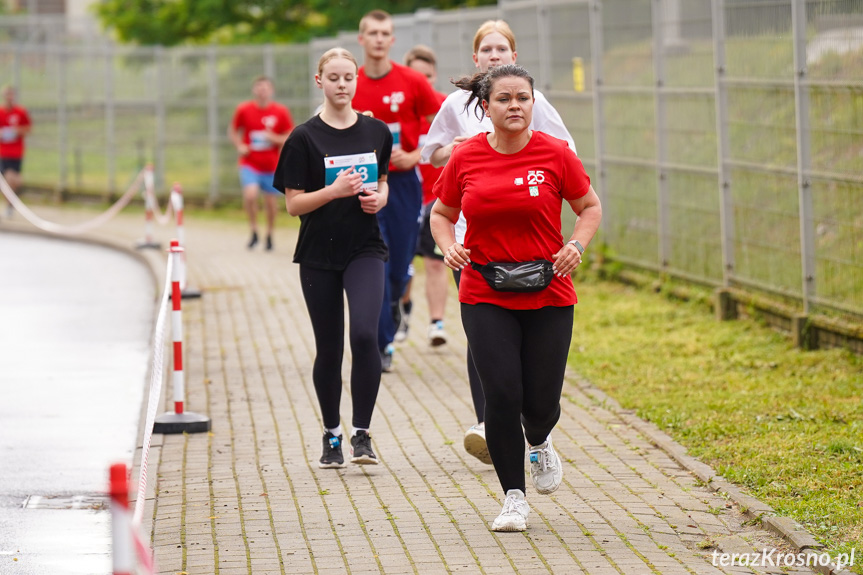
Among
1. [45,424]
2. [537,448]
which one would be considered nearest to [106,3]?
[45,424]

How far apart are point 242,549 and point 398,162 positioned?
353cm

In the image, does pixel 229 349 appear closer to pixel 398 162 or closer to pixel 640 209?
pixel 398 162

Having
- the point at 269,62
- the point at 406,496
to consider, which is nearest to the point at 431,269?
the point at 406,496

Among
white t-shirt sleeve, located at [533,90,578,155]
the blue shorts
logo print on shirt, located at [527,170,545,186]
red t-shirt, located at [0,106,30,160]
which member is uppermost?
red t-shirt, located at [0,106,30,160]

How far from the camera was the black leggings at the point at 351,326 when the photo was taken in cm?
692

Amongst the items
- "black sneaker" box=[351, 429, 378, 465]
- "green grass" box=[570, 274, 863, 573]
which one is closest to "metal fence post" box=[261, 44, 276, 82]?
"green grass" box=[570, 274, 863, 573]

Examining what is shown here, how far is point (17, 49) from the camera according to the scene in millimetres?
28812

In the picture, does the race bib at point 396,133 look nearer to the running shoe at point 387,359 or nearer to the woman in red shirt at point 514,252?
the running shoe at point 387,359

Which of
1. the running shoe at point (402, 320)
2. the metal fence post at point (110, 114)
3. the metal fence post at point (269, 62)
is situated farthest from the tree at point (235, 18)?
the running shoe at point (402, 320)

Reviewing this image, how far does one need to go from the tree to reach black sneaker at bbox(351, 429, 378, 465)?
2328 centimetres

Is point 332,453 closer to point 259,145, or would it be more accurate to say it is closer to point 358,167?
point 358,167

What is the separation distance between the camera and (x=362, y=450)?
700 centimetres

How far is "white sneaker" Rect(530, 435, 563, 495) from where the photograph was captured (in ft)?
19.7

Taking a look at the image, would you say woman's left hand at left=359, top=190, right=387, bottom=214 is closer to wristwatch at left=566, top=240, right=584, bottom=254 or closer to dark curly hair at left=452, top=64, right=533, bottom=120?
dark curly hair at left=452, top=64, right=533, bottom=120
